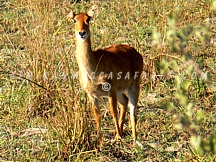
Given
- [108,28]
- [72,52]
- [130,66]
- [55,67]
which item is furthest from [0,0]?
[130,66]

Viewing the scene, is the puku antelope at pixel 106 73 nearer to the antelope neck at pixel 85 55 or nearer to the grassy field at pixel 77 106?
the antelope neck at pixel 85 55

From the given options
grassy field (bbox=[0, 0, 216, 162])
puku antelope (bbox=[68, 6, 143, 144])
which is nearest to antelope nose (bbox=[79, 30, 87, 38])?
puku antelope (bbox=[68, 6, 143, 144])

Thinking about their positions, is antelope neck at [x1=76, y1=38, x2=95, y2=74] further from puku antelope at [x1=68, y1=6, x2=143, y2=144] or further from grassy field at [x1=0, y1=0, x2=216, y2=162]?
grassy field at [x1=0, y1=0, x2=216, y2=162]

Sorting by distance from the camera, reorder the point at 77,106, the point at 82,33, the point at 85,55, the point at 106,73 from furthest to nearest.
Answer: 1. the point at 106,73
2. the point at 85,55
3. the point at 82,33
4. the point at 77,106

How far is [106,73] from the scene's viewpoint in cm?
520

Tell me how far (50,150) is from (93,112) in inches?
24.8

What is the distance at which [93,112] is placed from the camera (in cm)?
520

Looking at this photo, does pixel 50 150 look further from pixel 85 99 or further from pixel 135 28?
pixel 135 28

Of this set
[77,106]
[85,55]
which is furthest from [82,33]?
[77,106]

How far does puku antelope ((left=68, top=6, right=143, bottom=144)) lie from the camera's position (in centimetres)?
505

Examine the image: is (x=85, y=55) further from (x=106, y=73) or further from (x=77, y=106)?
(x=77, y=106)

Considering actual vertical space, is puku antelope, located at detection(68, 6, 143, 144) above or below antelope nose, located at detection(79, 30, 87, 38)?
below

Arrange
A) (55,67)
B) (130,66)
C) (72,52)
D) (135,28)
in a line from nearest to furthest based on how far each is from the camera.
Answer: (130,66) → (55,67) → (72,52) → (135,28)

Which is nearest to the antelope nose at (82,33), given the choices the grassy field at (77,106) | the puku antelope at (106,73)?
the puku antelope at (106,73)
